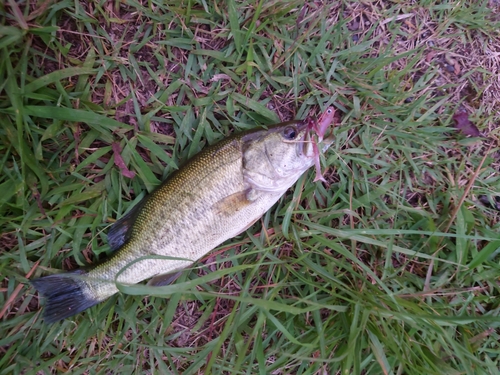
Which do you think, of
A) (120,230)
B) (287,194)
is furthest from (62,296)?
(287,194)

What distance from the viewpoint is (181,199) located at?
2289mm

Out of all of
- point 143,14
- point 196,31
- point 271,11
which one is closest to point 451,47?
point 271,11

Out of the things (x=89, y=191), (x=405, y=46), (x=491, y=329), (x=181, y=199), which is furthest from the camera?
(x=405, y=46)

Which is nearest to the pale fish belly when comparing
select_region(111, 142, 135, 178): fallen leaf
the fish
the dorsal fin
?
the fish

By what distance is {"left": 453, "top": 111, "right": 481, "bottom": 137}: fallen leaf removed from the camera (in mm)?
2818

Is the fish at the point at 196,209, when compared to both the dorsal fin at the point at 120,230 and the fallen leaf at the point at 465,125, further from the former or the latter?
the fallen leaf at the point at 465,125

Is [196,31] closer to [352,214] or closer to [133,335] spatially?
[352,214]

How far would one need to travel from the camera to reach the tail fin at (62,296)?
91.4 inches

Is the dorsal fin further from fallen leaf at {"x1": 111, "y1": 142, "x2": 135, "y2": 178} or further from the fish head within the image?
the fish head

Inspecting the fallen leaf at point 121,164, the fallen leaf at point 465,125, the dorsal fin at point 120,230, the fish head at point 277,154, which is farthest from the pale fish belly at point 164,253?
the fallen leaf at point 465,125

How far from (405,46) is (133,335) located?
322 cm

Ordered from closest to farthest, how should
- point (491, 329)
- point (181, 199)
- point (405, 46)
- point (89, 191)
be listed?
point (181, 199)
point (89, 191)
point (491, 329)
point (405, 46)

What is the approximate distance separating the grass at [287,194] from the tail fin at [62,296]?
12cm

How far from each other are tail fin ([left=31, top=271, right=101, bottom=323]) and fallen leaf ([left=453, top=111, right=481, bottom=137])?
3207 millimetres
